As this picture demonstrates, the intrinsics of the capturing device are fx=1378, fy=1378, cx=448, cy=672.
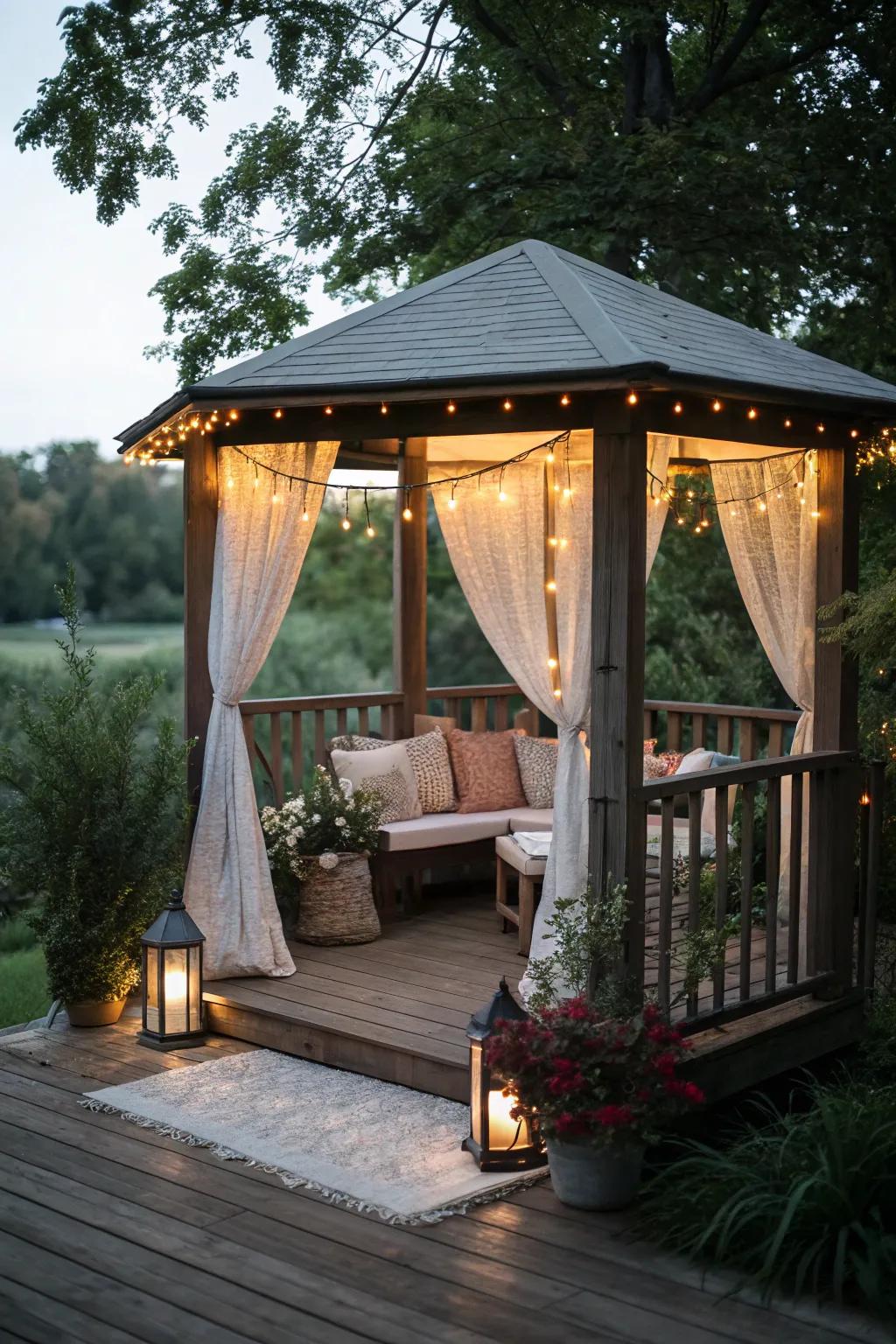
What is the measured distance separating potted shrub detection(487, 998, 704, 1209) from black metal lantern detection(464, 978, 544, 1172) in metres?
0.15

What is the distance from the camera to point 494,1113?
4.36 m

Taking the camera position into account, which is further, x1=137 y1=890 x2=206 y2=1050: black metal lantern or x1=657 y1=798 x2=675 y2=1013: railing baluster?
x1=137 y1=890 x2=206 y2=1050: black metal lantern

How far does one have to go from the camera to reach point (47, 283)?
15062 millimetres

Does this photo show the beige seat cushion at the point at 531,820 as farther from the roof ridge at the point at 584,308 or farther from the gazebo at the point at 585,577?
the roof ridge at the point at 584,308

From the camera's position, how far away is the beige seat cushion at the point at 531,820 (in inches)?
276

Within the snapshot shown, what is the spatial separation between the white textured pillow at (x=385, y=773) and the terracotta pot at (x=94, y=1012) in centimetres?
166

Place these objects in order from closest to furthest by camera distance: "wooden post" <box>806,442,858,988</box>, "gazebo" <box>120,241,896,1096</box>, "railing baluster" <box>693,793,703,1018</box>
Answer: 1. "gazebo" <box>120,241,896,1096</box>
2. "railing baluster" <box>693,793,703,1018</box>
3. "wooden post" <box>806,442,858,988</box>

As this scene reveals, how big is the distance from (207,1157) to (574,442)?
3.04 m

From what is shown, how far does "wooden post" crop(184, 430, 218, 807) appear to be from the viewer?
584 centimetres

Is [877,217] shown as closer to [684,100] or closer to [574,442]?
[684,100]

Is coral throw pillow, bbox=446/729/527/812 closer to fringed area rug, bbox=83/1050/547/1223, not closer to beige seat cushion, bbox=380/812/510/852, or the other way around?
beige seat cushion, bbox=380/812/510/852

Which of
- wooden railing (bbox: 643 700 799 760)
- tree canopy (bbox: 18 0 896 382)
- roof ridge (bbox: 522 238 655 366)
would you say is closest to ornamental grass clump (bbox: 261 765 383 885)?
wooden railing (bbox: 643 700 799 760)

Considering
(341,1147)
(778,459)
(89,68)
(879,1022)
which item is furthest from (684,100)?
(341,1147)

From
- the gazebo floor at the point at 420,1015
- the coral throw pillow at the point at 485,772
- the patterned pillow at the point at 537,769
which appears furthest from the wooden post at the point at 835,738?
the coral throw pillow at the point at 485,772
